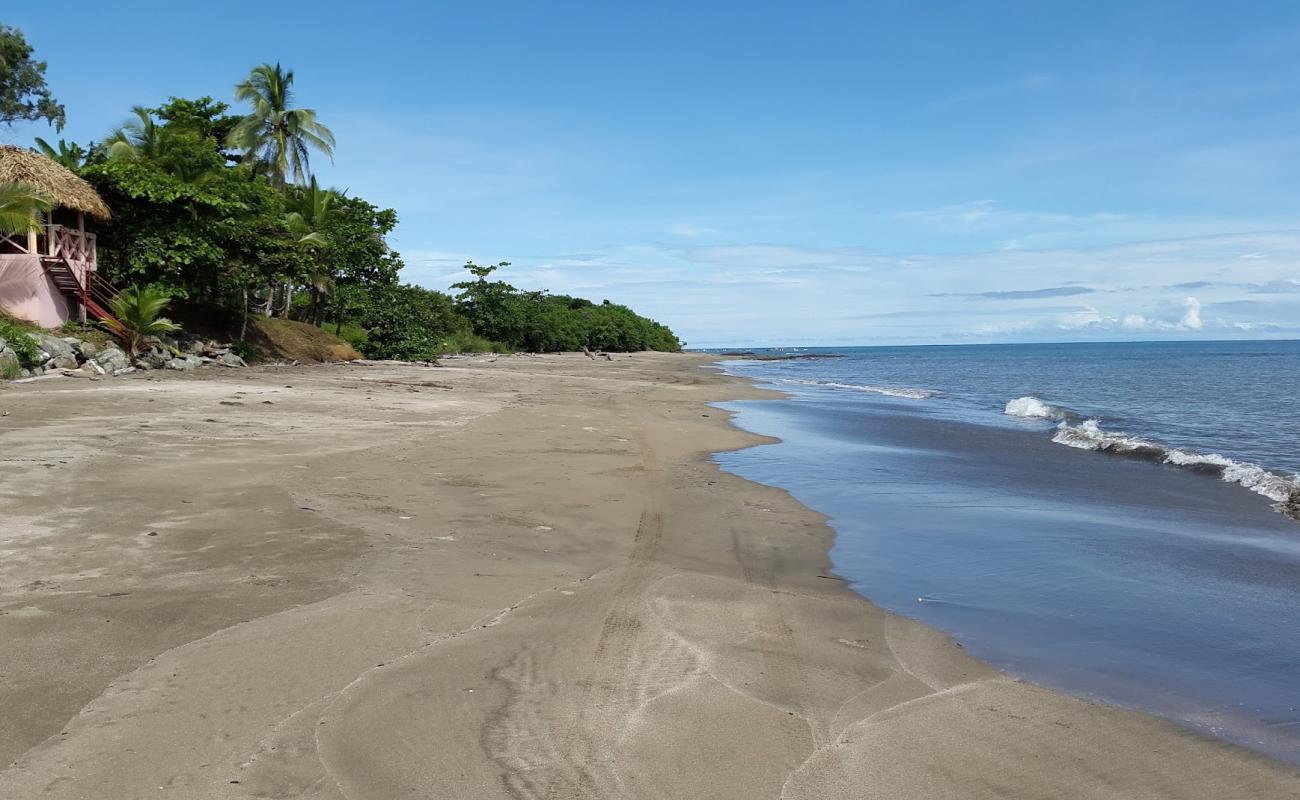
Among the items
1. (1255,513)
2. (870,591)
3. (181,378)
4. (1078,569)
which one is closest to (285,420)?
(181,378)

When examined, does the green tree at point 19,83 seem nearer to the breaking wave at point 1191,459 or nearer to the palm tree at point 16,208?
the palm tree at point 16,208

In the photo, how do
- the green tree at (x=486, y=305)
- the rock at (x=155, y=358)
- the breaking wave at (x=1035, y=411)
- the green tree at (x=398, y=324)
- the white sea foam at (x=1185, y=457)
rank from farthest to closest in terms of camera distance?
the green tree at (x=486, y=305), the green tree at (x=398, y=324), the breaking wave at (x=1035, y=411), the rock at (x=155, y=358), the white sea foam at (x=1185, y=457)

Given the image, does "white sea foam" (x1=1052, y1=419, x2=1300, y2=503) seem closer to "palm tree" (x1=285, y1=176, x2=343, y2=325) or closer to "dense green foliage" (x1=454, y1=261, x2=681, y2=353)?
"palm tree" (x1=285, y1=176, x2=343, y2=325)

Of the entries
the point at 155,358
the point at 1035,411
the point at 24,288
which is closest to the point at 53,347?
the point at 155,358

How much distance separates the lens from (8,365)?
599 inches

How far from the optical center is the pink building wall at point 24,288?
63.0ft

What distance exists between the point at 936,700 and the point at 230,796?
2.86 metres

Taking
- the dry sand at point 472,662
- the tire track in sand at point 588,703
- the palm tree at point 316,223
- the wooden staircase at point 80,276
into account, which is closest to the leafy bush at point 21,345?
the wooden staircase at point 80,276

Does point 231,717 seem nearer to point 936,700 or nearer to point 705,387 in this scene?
point 936,700

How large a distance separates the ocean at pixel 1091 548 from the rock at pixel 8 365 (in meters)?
12.9

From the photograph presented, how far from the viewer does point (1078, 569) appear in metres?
6.52

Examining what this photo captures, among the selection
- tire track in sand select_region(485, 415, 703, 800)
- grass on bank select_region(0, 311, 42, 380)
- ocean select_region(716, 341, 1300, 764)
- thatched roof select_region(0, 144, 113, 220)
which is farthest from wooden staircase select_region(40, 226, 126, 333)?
tire track in sand select_region(485, 415, 703, 800)

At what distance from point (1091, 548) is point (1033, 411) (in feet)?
58.0

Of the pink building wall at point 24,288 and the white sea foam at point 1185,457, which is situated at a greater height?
the pink building wall at point 24,288
